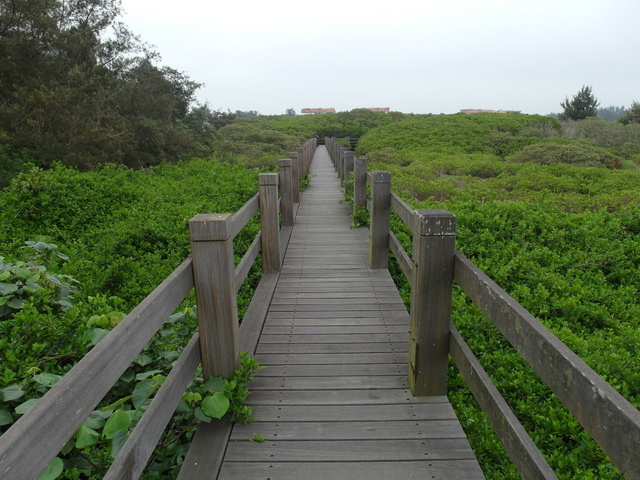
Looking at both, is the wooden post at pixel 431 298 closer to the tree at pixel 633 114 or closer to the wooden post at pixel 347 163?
the wooden post at pixel 347 163

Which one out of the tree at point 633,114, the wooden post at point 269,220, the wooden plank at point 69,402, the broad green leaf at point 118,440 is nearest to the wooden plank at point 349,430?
the broad green leaf at point 118,440

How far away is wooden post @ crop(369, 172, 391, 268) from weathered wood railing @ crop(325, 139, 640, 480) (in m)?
1.58

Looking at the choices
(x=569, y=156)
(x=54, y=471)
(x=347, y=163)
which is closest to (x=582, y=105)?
(x=569, y=156)

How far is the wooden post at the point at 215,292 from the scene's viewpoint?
2578 millimetres


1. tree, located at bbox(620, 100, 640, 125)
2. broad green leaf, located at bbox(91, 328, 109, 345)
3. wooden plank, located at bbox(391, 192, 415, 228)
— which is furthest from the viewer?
tree, located at bbox(620, 100, 640, 125)

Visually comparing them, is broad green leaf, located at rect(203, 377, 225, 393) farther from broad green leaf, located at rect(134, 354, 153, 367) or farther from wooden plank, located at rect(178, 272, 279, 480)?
broad green leaf, located at rect(134, 354, 153, 367)

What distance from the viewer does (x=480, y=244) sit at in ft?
22.2

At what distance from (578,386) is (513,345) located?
52 centimetres

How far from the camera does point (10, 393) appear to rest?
7.76ft

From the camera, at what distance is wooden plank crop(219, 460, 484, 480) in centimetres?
229

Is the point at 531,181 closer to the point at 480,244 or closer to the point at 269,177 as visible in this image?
the point at 480,244

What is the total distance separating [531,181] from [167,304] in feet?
41.6

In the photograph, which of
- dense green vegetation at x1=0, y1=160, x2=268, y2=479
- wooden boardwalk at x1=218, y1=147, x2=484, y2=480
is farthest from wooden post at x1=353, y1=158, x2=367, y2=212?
wooden boardwalk at x1=218, y1=147, x2=484, y2=480

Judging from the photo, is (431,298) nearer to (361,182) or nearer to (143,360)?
(143,360)
